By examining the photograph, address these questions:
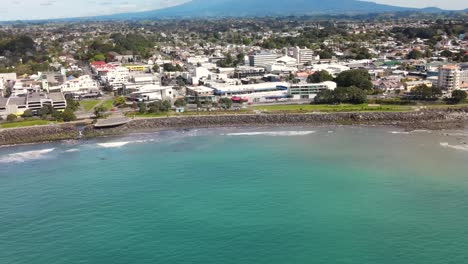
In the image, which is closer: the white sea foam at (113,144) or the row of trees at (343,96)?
the white sea foam at (113,144)

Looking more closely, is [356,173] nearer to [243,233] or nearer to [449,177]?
[449,177]

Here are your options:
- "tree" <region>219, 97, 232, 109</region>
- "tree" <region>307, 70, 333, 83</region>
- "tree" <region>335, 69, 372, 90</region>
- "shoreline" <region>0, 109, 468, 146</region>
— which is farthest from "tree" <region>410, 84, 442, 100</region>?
"tree" <region>219, 97, 232, 109</region>

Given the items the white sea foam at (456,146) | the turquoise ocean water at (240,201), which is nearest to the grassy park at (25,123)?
the turquoise ocean water at (240,201)

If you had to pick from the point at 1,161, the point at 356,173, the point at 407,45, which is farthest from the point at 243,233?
the point at 407,45

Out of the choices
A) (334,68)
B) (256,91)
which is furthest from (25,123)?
(334,68)

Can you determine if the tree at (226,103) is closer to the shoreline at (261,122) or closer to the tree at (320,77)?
the shoreline at (261,122)

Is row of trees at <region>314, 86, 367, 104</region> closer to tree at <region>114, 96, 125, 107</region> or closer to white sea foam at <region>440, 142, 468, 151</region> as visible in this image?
white sea foam at <region>440, 142, 468, 151</region>

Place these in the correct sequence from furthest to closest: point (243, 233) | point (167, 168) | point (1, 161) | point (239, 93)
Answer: point (239, 93)
point (1, 161)
point (167, 168)
point (243, 233)
